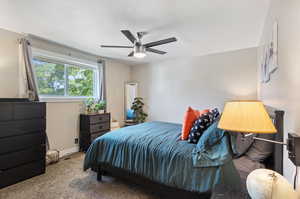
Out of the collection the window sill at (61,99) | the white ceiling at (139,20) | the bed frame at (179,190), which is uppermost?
the white ceiling at (139,20)

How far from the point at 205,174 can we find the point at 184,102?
289 centimetres

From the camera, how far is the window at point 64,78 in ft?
10.8

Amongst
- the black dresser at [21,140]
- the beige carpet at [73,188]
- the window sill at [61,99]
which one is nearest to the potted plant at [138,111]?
the window sill at [61,99]

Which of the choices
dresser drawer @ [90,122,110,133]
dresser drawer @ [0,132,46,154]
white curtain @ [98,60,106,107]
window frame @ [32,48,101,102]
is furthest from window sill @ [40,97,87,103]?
dresser drawer @ [0,132,46,154]

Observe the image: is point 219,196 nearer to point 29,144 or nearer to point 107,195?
point 107,195

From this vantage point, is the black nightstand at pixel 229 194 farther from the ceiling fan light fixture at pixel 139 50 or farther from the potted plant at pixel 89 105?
the potted plant at pixel 89 105

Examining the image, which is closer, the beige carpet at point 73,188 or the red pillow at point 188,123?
the beige carpet at point 73,188

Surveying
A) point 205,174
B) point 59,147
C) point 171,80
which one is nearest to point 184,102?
point 171,80

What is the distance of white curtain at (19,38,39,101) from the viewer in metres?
2.84

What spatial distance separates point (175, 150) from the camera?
1.83 m

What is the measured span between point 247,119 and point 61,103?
3566mm

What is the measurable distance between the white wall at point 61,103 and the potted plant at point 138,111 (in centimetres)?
44

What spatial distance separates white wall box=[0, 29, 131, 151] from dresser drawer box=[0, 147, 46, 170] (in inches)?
28.2

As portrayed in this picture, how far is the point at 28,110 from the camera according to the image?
2465 mm
